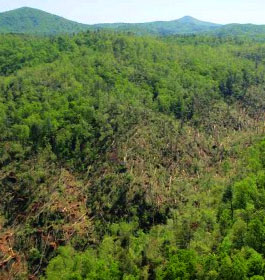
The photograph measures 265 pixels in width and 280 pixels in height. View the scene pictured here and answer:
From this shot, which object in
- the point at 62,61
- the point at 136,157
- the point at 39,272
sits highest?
the point at 62,61

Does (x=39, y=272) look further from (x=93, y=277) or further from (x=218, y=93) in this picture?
(x=218, y=93)

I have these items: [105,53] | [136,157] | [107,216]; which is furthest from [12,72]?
[107,216]

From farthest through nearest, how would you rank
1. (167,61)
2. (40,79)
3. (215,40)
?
(215,40) → (167,61) → (40,79)

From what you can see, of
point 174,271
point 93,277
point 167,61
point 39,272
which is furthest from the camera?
point 167,61

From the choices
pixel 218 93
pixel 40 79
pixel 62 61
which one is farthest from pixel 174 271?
pixel 62 61

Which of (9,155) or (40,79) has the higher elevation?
(40,79)

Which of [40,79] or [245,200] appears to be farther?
[40,79]
